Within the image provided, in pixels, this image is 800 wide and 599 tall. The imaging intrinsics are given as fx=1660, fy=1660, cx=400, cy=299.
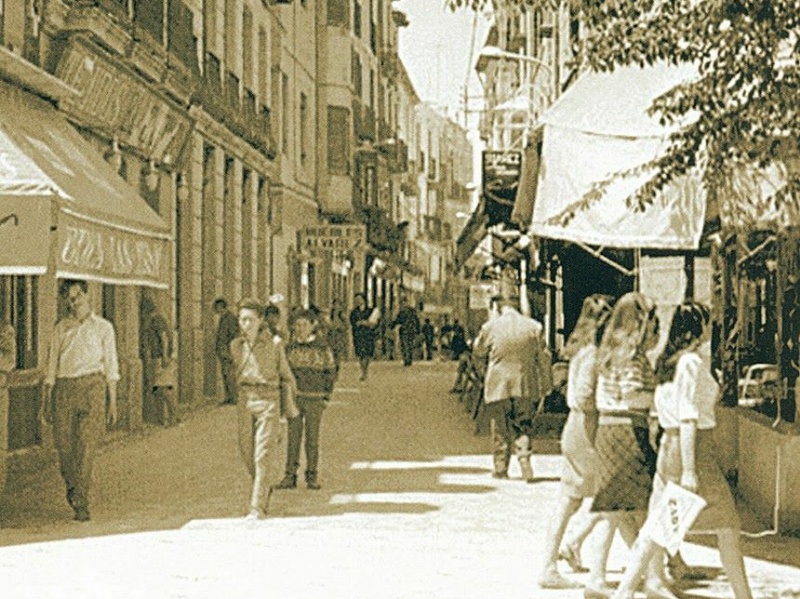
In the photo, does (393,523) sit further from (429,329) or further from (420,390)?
(429,329)

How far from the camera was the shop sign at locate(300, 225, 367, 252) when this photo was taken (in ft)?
131

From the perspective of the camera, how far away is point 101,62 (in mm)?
19125

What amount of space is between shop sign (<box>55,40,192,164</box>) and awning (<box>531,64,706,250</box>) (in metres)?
5.93

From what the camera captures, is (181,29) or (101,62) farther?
(181,29)

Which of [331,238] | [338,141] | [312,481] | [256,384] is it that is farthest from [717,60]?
[338,141]

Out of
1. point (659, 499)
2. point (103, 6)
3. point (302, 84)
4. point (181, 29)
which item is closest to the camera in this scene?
point (659, 499)

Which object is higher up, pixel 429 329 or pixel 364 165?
pixel 364 165

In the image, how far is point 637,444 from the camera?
8.89 meters

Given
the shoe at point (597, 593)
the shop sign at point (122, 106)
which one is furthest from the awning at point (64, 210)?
the shoe at point (597, 593)

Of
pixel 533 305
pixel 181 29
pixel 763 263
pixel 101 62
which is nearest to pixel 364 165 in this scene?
pixel 533 305

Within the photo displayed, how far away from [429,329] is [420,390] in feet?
80.2

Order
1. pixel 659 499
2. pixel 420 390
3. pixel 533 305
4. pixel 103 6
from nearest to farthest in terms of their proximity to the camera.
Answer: pixel 659 499
pixel 103 6
pixel 420 390
pixel 533 305

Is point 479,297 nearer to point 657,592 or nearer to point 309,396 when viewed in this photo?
point 309,396

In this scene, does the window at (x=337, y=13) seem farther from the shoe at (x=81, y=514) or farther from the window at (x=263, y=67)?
the shoe at (x=81, y=514)
